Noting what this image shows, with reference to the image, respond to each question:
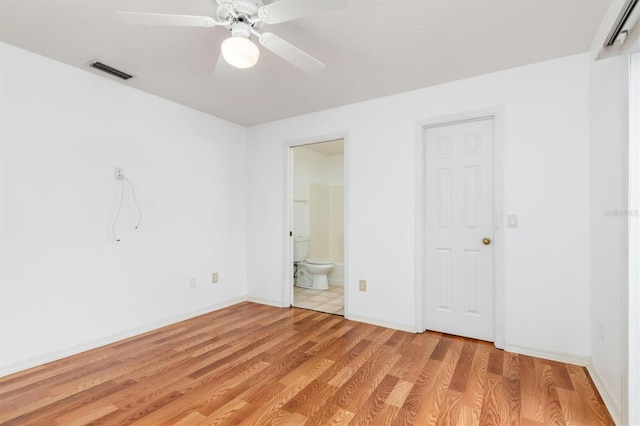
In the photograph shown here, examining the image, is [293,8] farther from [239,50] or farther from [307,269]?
[307,269]

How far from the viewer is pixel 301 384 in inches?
82.4

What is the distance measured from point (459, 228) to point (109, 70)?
3.38 metres

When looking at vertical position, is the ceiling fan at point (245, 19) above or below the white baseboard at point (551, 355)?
above

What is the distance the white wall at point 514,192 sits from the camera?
2.42 m

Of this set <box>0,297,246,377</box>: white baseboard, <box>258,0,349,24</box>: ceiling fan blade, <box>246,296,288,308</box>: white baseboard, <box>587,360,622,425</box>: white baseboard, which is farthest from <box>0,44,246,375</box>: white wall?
<box>587,360,622,425</box>: white baseboard

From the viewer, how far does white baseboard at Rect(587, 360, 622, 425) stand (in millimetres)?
1703

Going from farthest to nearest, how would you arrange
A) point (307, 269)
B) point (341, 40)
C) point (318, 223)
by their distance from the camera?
point (318, 223) → point (307, 269) → point (341, 40)

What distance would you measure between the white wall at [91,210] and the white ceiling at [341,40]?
31 centimetres

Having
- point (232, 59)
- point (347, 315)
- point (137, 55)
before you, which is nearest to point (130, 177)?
point (137, 55)

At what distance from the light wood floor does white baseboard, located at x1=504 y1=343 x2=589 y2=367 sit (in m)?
0.09

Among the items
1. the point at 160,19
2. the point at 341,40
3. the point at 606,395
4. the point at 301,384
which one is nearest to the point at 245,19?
the point at 160,19

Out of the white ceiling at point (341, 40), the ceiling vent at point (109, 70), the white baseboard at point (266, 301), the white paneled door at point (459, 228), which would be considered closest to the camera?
the white ceiling at point (341, 40)

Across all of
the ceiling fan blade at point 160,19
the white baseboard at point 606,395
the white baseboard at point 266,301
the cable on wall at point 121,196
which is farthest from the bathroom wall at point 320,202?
the white baseboard at point 606,395

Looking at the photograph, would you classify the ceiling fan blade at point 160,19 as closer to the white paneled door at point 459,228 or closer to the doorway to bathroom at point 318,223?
the white paneled door at point 459,228
